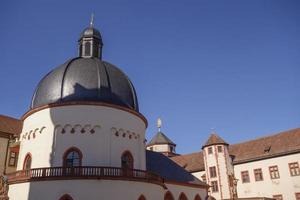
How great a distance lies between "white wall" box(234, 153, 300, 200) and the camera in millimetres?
36875

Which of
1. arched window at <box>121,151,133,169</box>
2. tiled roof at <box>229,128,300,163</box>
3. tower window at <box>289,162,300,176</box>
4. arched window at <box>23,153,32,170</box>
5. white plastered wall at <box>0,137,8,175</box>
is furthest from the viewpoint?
tiled roof at <box>229,128,300,163</box>

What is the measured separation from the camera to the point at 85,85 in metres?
24.5

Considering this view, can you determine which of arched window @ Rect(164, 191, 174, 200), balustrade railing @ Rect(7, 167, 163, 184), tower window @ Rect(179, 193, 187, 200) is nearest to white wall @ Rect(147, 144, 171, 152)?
tower window @ Rect(179, 193, 187, 200)

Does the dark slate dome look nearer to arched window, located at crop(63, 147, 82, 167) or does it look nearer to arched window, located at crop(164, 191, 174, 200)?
arched window, located at crop(63, 147, 82, 167)

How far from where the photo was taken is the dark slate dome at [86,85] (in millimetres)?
23984

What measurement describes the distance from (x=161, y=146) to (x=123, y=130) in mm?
41915

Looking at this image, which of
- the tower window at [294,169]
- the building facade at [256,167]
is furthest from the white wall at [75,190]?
the tower window at [294,169]

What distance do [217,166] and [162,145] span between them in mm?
24474

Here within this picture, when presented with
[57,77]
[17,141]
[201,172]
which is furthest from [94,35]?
[201,172]

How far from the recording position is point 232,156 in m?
44.0

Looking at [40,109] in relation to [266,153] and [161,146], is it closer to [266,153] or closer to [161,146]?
[266,153]

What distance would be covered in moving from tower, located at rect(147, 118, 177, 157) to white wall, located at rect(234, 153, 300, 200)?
77.0ft

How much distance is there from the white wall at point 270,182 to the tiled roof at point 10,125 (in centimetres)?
2979

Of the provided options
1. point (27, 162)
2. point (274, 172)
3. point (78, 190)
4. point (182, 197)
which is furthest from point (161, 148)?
point (78, 190)
